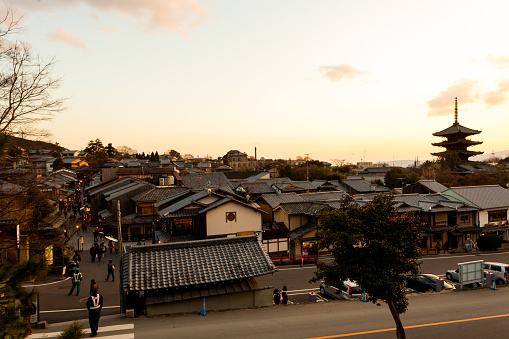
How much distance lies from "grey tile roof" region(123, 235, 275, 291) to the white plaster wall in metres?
11.3

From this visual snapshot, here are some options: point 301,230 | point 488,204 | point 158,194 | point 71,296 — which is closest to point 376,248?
point 71,296

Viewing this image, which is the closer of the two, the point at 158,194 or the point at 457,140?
the point at 158,194

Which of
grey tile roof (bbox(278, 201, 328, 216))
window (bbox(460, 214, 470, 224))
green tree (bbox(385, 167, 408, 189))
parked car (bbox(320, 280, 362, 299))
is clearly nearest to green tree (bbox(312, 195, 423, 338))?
parked car (bbox(320, 280, 362, 299))

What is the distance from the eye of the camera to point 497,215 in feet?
121

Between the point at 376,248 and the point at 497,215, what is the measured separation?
36.1 metres

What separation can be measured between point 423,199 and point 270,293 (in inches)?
1172

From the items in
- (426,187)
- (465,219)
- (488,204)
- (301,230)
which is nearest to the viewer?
(301,230)

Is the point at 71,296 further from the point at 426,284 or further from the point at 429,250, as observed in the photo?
the point at 429,250

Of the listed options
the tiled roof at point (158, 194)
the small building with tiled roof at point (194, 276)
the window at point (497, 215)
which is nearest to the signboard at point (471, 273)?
the small building with tiled roof at point (194, 276)

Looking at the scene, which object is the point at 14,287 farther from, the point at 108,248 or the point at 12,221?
the point at 108,248

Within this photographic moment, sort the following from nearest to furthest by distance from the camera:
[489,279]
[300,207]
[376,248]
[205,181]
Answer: [376,248] → [489,279] → [300,207] → [205,181]

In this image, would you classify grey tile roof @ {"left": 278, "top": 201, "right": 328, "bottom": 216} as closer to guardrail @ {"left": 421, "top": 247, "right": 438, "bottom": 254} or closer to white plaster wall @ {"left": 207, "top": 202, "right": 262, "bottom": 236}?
white plaster wall @ {"left": 207, "top": 202, "right": 262, "bottom": 236}

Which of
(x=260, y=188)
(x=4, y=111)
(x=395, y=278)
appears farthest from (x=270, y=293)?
(x=260, y=188)

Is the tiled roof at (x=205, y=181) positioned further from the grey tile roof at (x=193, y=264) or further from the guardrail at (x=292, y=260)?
the grey tile roof at (x=193, y=264)
